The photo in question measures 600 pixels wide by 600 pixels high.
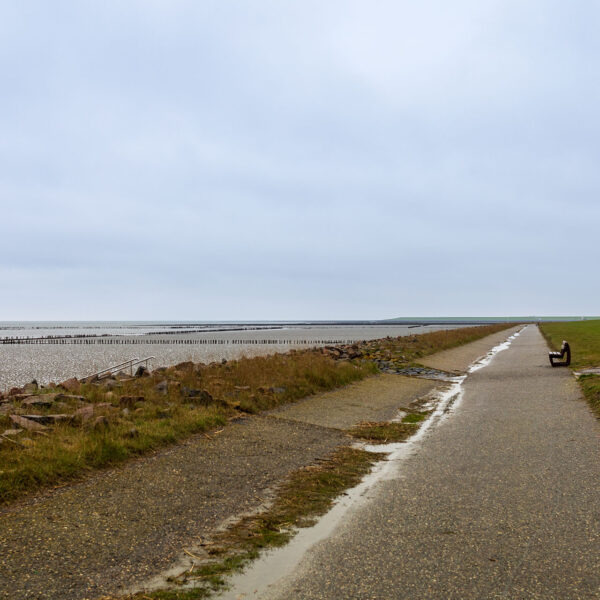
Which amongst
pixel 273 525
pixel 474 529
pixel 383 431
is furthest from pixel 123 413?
pixel 474 529

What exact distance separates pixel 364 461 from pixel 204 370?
10680mm

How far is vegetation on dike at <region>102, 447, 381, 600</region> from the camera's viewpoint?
14.3 feet

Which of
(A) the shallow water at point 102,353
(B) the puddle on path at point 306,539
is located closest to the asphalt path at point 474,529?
(B) the puddle on path at point 306,539

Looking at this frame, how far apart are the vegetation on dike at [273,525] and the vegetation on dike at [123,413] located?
281 centimetres

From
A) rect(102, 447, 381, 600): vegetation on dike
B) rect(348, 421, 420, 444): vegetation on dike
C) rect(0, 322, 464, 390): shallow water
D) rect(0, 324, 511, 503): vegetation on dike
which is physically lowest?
rect(0, 322, 464, 390): shallow water

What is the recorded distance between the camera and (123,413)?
10430 mm

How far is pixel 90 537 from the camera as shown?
206 inches

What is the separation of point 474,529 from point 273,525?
2164 millimetres

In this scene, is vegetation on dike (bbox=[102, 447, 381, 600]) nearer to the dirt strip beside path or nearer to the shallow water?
the dirt strip beside path

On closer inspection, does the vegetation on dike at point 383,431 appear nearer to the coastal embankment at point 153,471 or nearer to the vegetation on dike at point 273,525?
the coastal embankment at point 153,471

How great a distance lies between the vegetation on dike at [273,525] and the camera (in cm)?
436

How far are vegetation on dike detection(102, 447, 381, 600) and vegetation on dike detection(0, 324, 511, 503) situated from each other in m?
2.81

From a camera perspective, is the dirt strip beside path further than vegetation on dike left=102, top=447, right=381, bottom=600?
Yes

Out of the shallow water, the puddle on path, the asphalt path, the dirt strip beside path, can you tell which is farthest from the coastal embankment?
the shallow water
